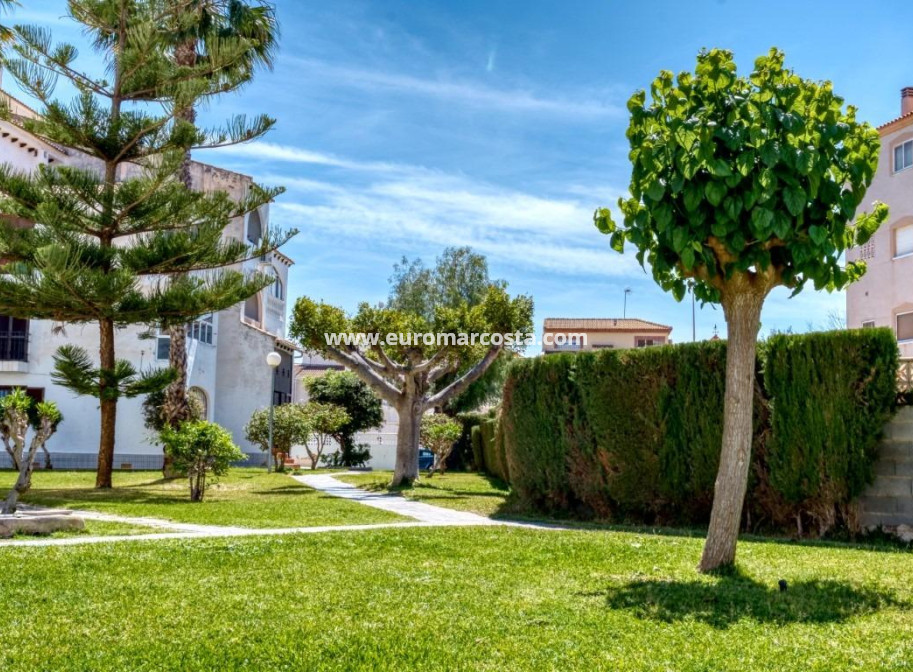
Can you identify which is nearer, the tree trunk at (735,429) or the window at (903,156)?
the tree trunk at (735,429)

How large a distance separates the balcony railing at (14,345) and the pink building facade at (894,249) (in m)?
25.5

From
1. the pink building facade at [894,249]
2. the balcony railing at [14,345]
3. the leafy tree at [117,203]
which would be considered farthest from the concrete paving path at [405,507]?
the pink building facade at [894,249]

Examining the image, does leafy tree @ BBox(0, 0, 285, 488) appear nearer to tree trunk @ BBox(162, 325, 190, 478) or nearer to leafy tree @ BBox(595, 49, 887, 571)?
tree trunk @ BBox(162, 325, 190, 478)

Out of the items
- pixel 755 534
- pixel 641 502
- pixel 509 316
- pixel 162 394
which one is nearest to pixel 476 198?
pixel 509 316

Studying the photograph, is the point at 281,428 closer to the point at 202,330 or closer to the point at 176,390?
the point at 202,330

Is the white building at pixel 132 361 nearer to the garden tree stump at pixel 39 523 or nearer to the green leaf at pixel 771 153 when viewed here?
the garden tree stump at pixel 39 523

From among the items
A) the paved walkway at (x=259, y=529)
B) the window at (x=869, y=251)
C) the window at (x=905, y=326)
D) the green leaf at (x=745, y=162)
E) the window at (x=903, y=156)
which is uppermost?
the window at (x=903, y=156)

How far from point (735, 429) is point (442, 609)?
287 cm

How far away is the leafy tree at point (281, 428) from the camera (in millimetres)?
27938

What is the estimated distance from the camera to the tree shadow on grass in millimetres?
5324

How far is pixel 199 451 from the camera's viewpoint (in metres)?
15.3

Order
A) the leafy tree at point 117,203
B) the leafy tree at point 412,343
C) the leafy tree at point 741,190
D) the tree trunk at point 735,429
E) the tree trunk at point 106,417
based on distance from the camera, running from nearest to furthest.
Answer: the leafy tree at point 741,190, the tree trunk at point 735,429, the leafy tree at point 117,203, the tree trunk at point 106,417, the leafy tree at point 412,343

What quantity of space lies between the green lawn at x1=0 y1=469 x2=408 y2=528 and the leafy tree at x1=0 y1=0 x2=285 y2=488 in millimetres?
1667

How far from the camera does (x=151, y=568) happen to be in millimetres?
7062
